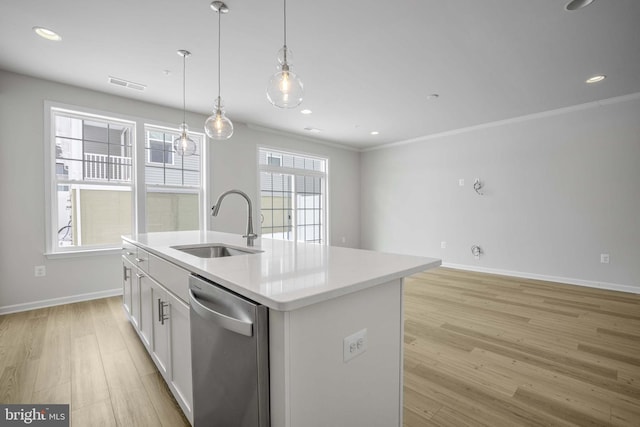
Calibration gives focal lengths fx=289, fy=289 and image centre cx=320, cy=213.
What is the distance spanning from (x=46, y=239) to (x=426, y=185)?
6152 millimetres

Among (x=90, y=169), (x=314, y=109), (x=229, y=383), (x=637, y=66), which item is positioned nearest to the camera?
(x=229, y=383)

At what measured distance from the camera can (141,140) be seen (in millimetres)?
4090

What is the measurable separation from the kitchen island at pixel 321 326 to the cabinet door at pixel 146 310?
1.58 feet

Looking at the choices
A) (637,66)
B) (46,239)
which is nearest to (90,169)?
(46,239)

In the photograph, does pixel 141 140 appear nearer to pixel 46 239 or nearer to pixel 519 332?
pixel 46 239

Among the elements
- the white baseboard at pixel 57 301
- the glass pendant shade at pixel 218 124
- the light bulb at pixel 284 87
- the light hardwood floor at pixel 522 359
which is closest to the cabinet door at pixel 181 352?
the light hardwood floor at pixel 522 359

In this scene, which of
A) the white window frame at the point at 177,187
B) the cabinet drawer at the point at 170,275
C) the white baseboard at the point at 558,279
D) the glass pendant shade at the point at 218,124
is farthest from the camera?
the white window frame at the point at 177,187

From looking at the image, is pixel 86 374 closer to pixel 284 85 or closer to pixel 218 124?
pixel 218 124

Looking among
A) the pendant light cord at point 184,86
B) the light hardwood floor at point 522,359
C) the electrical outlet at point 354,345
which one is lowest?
the light hardwood floor at point 522,359

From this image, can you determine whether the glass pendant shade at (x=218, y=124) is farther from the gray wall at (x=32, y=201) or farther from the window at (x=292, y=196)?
the window at (x=292, y=196)

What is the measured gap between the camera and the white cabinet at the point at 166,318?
145cm

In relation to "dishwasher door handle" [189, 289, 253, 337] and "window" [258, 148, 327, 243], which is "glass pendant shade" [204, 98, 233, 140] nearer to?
"dishwasher door handle" [189, 289, 253, 337]

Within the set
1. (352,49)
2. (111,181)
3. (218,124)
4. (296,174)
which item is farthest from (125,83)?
(296,174)

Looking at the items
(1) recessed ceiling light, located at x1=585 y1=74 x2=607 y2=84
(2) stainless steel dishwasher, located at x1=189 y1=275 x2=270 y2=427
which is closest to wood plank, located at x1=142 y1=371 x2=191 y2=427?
(2) stainless steel dishwasher, located at x1=189 y1=275 x2=270 y2=427
